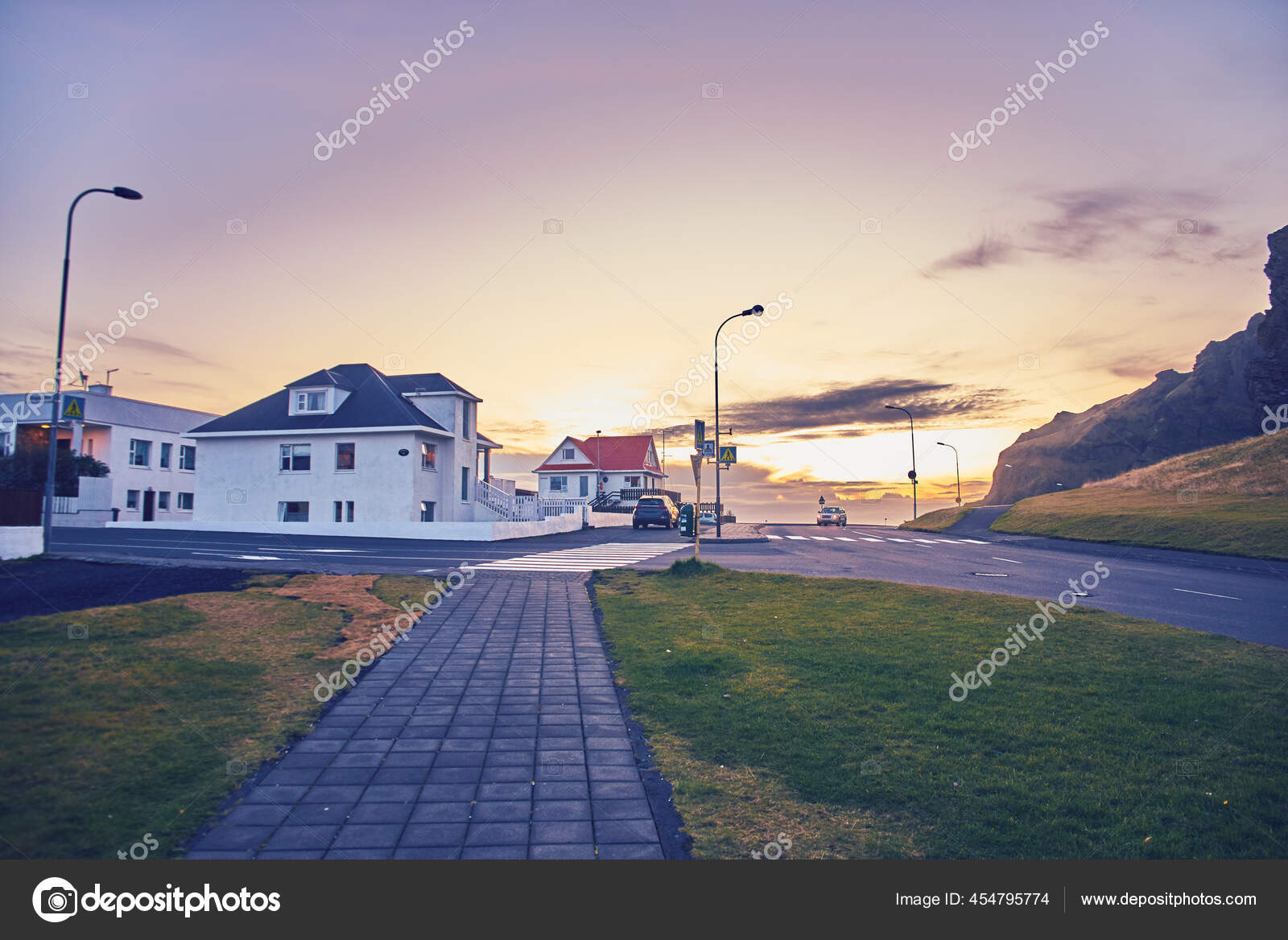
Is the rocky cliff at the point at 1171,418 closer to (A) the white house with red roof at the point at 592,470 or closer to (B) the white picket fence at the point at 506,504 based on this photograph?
(A) the white house with red roof at the point at 592,470

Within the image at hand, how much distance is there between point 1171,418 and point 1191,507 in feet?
307

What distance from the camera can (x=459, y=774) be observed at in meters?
4.58

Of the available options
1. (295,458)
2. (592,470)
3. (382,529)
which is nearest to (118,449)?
(295,458)

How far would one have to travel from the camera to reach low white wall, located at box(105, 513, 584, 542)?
98.0 ft

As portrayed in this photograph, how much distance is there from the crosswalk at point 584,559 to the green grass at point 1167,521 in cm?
1666

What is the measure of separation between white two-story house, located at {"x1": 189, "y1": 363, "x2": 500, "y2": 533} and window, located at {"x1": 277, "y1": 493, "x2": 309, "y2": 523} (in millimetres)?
41

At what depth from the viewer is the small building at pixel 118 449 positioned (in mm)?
39406

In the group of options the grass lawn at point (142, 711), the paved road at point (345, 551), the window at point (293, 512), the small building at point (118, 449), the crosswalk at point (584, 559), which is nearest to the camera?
the grass lawn at point (142, 711)

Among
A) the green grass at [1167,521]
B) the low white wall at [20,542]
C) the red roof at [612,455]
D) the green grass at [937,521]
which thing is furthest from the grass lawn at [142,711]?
the red roof at [612,455]

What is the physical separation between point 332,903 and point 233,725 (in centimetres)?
284

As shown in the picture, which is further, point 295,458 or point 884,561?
point 295,458

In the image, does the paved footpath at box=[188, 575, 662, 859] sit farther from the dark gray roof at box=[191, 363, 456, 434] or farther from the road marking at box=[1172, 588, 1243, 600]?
the dark gray roof at box=[191, 363, 456, 434]

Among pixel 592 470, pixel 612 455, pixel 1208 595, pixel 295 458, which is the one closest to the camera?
pixel 1208 595

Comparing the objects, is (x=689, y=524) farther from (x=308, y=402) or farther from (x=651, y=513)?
(x=308, y=402)
